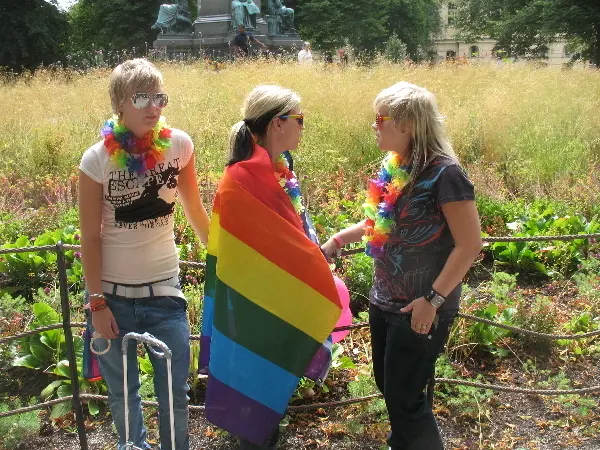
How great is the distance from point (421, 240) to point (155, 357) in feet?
3.42

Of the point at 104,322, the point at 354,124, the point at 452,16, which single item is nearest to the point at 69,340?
the point at 104,322

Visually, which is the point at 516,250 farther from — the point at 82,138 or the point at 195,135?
the point at 82,138

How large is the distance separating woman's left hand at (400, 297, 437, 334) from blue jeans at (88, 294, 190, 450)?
840 mm

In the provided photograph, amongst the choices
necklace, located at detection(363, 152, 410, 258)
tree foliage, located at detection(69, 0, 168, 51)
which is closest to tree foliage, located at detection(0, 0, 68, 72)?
tree foliage, located at detection(69, 0, 168, 51)

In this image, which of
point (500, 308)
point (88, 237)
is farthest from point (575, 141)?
point (88, 237)

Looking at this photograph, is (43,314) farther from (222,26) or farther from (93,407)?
(222,26)

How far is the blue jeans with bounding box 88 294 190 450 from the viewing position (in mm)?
2420

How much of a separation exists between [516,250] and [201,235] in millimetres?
3294

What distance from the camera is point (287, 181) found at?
2588mm

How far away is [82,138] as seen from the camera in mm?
7977

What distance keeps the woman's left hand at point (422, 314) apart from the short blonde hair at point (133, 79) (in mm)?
1169

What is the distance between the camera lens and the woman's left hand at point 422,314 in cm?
226

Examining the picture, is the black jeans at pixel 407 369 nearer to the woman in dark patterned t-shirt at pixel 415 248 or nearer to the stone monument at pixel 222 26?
the woman in dark patterned t-shirt at pixel 415 248

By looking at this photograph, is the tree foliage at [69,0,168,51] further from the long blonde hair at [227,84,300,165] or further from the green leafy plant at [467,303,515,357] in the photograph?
the long blonde hair at [227,84,300,165]
